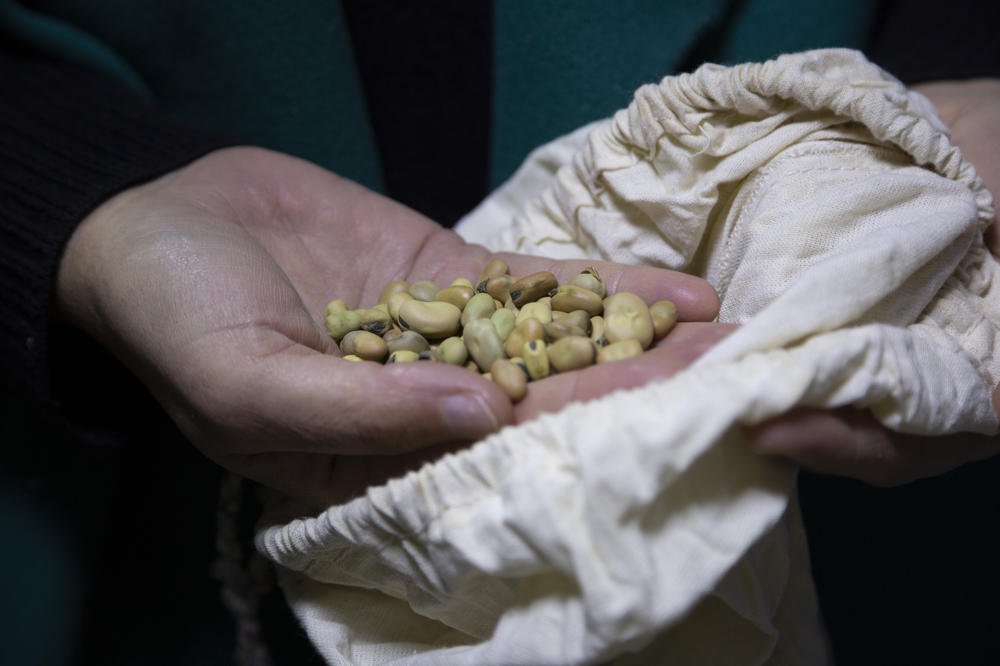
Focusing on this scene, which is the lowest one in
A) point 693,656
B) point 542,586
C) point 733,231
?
point 693,656

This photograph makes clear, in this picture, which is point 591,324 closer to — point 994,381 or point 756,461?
point 756,461

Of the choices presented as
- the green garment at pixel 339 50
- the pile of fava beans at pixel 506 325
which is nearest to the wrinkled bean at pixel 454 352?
the pile of fava beans at pixel 506 325

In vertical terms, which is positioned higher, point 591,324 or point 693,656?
point 591,324

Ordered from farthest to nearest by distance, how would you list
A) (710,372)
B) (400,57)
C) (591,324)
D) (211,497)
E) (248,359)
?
1. (400,57)
2. (211,497)
3. (591,324)
4. (248,359)
5. (710,372)

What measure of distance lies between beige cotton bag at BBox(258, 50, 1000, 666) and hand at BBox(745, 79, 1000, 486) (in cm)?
2

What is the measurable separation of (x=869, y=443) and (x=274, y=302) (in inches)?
21.1

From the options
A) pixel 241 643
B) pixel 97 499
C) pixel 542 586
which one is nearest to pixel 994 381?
pixel 542 586

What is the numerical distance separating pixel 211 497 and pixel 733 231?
0.76 metres


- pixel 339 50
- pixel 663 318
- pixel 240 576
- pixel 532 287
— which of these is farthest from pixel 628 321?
pixel 339 50

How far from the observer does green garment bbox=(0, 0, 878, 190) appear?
3.37ft

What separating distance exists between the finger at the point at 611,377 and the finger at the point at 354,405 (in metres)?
0.04

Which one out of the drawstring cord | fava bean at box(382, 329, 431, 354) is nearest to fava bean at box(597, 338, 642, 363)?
fava bean at box(382, 329, 431, 354)

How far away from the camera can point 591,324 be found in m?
0.75

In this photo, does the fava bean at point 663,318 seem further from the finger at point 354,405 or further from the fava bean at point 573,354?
the finger at point 354,405
